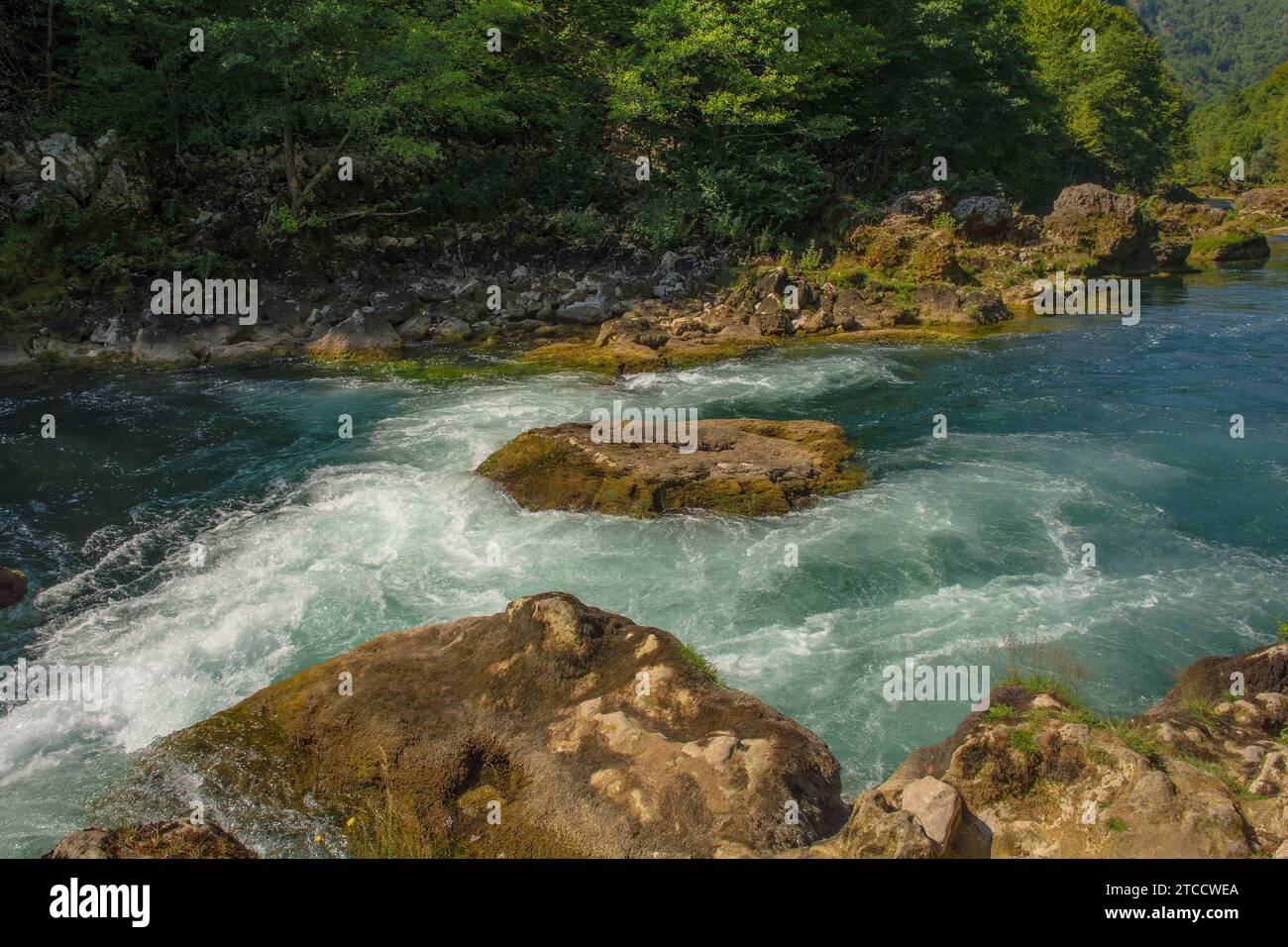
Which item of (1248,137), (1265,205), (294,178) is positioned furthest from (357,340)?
(1248,137)

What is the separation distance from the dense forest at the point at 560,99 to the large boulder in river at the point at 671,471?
14.6 meters

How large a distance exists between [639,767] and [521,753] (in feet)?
2.50

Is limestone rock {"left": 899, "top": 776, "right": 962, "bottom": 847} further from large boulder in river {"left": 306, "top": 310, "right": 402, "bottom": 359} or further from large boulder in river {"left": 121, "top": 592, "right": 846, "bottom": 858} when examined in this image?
large boulder in river {"left": 306, "top": 310, "right": 402, "bottom": 359}

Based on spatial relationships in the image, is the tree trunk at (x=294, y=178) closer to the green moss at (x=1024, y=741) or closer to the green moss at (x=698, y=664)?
the green moss at (x=698, y=664)

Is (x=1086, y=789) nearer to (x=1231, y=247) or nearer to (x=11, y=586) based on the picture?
(x=11, y=586)

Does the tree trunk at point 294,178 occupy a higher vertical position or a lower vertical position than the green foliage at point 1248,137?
lower

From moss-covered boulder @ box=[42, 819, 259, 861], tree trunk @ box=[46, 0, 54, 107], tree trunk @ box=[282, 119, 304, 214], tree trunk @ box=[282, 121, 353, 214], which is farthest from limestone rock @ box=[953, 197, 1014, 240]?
moss-covered boulder @ box=[42, 819, 259, 861]

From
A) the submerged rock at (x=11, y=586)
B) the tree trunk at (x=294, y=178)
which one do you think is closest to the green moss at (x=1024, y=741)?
the submerged rock at (x=11, y=586)

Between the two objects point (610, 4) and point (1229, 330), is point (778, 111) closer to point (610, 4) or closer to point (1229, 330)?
point (610, 4)

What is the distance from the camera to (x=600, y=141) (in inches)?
1186

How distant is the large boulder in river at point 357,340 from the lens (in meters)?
19.6

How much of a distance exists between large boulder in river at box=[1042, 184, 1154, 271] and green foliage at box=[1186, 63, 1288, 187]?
59.4 m

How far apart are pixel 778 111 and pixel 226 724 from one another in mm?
25098
